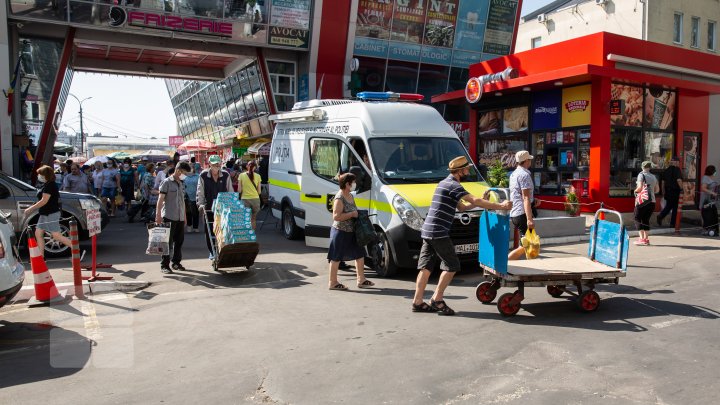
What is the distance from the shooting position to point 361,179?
9.73m

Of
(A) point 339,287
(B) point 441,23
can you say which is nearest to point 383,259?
(A) point 339,287

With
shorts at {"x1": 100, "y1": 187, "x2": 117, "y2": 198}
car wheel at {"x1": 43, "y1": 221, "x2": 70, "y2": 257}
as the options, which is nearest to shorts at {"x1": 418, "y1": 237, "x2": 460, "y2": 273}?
car wheel at {"x1": 43, "y1": 221, "x2": 70, "y2": 257}

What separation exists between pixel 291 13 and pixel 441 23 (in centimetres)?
701

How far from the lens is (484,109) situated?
18578mm

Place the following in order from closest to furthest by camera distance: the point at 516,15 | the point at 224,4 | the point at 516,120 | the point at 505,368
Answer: the point at 505,368 < the point at 516,120 < the point at 224,4 < the point at 516,15

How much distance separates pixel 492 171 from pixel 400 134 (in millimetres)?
5411

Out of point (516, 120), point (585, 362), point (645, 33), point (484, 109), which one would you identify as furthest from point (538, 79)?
point (645, 33)

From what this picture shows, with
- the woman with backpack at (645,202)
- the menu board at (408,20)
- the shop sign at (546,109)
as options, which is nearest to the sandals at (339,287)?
the woman with backpack at (645,202)

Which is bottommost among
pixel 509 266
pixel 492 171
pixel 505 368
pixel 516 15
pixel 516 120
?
pixel 505 368

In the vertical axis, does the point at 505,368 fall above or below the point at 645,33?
below

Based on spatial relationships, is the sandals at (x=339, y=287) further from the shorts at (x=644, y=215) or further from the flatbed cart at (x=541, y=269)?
the shorts at (x=644, y=215)

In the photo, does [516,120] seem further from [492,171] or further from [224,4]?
[224,4]

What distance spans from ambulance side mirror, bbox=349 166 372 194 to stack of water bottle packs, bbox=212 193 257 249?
1788 millimetres

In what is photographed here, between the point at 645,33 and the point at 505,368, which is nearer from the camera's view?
the point at 505,368
